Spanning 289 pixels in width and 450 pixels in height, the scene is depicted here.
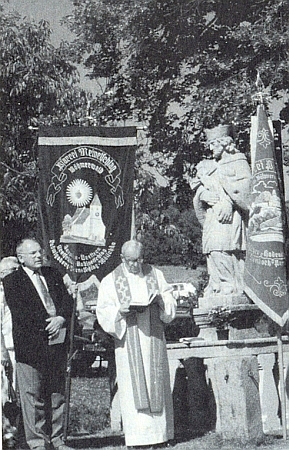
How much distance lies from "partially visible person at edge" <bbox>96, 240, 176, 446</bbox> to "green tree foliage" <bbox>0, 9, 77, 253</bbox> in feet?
4.43

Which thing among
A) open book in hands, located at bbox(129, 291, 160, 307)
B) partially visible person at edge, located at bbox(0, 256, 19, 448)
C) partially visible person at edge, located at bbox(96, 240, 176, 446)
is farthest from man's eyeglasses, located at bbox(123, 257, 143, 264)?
partially visible person at edge, located at bbox(0, 256, 19, 448)

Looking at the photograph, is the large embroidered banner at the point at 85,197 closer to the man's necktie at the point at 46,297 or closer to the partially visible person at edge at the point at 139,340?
the partially visible person at edge at the point at 139,340

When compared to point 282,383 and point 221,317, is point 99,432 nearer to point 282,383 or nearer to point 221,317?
point 221,317

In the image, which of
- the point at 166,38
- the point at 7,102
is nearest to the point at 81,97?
the point at 7,102

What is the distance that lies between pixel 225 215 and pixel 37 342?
1971 mm

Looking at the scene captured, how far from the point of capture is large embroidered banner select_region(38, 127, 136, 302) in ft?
22.9

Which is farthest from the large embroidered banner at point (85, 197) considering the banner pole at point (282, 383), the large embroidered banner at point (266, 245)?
the banner pole at point (282, 383)

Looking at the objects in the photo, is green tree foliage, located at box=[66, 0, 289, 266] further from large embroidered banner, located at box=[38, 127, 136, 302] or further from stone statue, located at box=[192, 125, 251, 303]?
stone statue, located at box=[192, 125, 251, 303]

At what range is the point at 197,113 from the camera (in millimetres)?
8969

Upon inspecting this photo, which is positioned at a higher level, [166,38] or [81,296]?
[166,38]

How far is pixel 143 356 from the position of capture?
6.16 meters

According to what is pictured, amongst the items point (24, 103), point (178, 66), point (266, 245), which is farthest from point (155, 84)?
point (266, 245)

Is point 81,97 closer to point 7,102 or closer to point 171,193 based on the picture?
point 7,102

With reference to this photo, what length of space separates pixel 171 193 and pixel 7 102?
233cm
